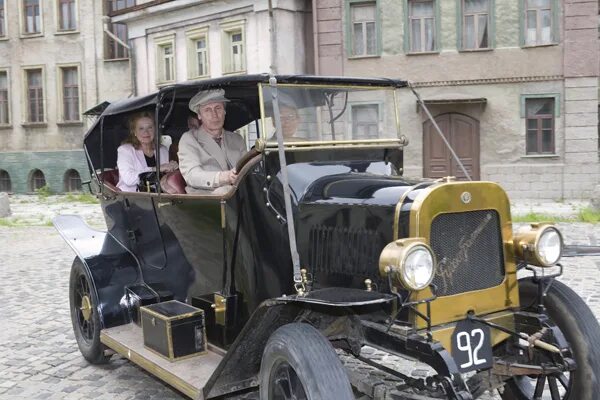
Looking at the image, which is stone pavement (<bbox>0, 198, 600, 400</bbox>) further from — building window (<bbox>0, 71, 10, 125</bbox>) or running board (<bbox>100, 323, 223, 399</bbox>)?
building window (<bbox>0, 71, 10, 125</bbox>)

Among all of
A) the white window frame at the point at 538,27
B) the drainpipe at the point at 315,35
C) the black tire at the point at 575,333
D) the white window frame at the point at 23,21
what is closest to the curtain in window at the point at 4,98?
the white window frame at the point at 23,21

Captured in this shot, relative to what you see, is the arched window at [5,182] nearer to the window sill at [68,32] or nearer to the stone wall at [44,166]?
the stone wall at [44,166]

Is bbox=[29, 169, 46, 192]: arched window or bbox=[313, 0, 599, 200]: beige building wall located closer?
bbox=[313, 0, 599, 200]: beige building wall

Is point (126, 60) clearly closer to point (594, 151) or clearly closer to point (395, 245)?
point (594, 151)

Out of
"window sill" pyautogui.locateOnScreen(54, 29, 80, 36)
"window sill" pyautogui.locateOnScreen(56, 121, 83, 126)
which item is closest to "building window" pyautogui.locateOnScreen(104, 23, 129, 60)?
"window sill" pyautogui.locateOnScreen(54, 29, 80, 36)

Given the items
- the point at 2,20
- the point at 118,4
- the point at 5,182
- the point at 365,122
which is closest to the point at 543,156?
the point at 365,122

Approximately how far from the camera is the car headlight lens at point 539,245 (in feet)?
11.0

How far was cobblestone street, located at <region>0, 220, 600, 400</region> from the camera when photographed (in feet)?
14.9

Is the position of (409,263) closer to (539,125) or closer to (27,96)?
(539,125)

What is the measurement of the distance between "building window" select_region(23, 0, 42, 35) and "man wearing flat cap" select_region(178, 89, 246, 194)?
24.8m

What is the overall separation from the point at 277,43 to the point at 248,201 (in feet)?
56.5

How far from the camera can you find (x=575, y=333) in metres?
3.41

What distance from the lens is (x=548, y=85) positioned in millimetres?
18469

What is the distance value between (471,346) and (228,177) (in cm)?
167
